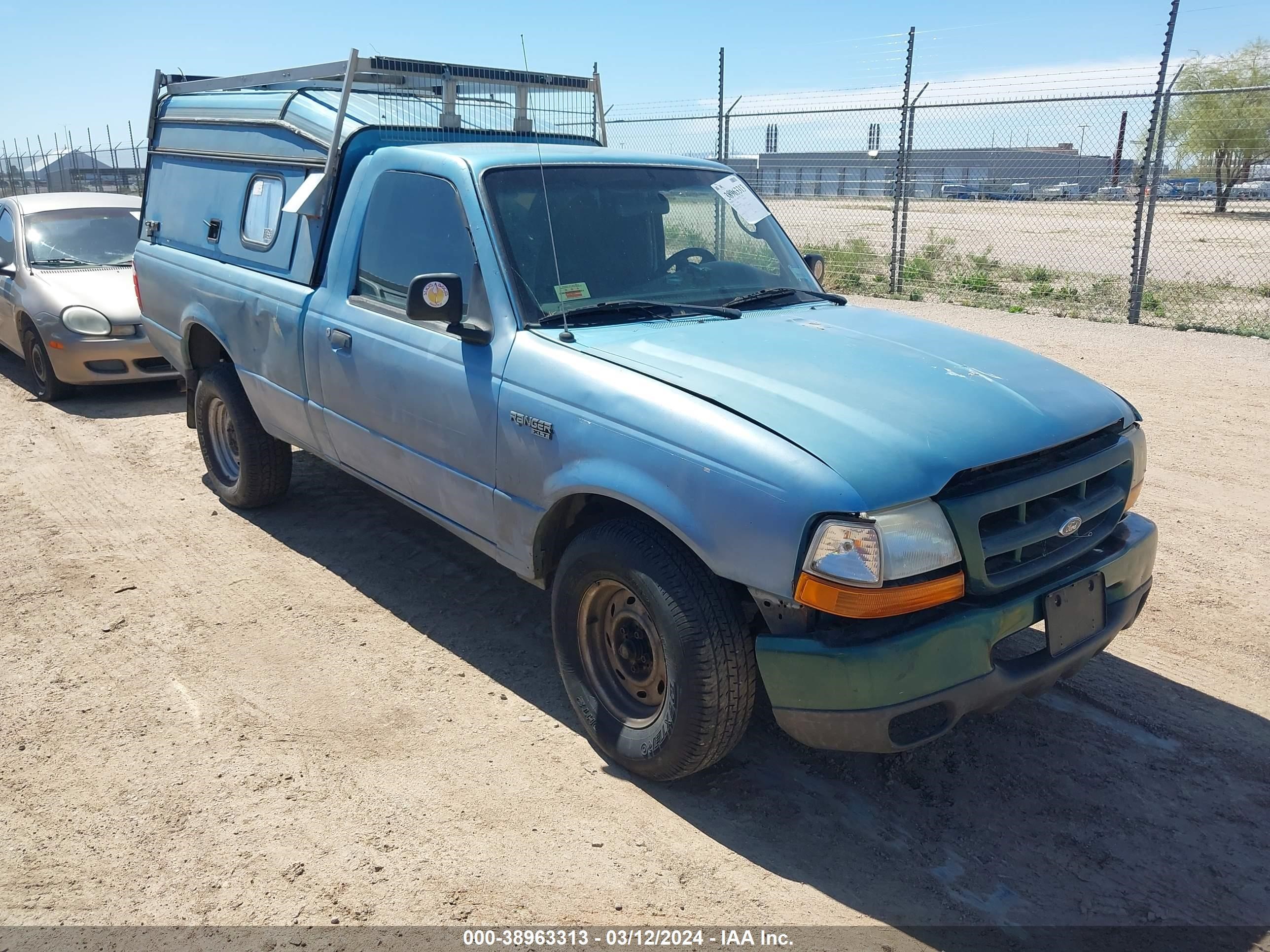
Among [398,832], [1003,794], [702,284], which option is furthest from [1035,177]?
[398,832]

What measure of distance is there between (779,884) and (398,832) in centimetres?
118

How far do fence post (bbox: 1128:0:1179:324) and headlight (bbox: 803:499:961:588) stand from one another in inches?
371

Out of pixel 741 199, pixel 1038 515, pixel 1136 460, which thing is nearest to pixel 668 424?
pixel 1038 515

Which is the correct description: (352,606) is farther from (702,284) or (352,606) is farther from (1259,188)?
(1259,188)

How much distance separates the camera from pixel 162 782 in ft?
11.0

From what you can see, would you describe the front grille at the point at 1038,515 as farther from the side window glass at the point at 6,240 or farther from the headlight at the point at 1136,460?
the side window glass at the point at 6,240

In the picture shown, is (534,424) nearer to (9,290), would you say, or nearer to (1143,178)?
(9,290)

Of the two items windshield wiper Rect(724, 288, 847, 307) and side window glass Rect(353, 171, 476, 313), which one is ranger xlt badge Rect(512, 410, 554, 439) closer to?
side window glass Rect(353, 171, 476, 313)

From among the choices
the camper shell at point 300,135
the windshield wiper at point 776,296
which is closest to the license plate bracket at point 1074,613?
the windshield wiper at point 776,296

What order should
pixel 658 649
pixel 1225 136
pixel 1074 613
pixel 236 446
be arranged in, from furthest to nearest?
pixel 1225 136 < pixel 236 446 < pixel 658 649 < pixel 1074 613

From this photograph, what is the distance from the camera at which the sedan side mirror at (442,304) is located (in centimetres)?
347

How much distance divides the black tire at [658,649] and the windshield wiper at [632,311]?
829 millimetres

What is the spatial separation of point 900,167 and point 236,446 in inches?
382

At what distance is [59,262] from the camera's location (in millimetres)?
8805
